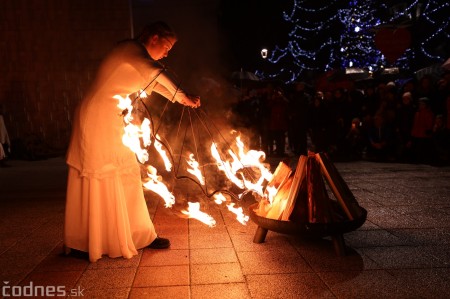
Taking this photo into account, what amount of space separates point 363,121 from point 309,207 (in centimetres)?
826

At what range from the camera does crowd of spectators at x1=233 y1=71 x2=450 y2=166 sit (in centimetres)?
984

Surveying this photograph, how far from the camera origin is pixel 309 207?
3824mm

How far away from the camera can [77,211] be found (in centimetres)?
378

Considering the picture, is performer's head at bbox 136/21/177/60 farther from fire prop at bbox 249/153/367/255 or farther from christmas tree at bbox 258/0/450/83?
christmas tree at bbox 258/0/450/83

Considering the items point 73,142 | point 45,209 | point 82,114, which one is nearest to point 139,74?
point 82,114

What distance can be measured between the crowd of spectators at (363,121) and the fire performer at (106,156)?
6496 millimetres

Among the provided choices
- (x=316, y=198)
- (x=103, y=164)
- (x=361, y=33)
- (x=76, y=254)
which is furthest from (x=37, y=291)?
(x=361, y=33)

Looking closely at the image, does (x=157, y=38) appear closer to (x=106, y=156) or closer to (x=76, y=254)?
(x=106, y=156)

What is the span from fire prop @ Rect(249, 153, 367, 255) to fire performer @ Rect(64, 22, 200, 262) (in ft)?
4.10

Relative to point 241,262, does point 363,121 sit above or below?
above

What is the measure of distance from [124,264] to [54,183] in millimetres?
5194

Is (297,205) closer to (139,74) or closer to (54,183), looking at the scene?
(139,74)

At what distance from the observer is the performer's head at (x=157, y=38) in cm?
372

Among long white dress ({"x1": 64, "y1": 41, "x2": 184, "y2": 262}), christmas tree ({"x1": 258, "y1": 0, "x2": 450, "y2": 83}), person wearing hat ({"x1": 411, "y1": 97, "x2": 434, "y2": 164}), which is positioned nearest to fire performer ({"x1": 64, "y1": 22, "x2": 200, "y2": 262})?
long white dress ({"x1": 64, "y1": 41, "x2": 184, "y2": 262})
